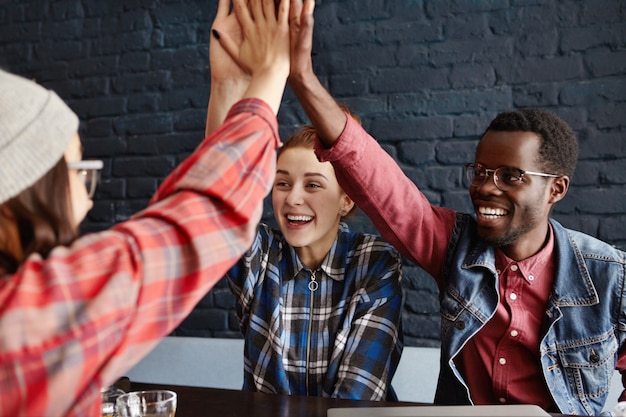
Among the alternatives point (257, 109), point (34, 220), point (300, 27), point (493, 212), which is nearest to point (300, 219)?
point (493, 212)

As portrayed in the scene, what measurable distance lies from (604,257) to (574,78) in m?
0.78

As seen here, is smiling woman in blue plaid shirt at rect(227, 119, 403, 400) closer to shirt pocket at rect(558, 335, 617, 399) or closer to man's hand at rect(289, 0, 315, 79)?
shirt pocket at rect(558, 335, 617, 399)

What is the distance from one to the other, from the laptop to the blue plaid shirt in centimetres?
40

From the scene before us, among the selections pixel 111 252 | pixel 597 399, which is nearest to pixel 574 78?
pixel 597 399

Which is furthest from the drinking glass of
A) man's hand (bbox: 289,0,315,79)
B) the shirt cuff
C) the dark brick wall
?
the dark brick wall

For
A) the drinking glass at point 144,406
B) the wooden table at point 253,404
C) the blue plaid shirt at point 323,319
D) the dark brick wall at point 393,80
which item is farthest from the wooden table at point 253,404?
the dark brick wall at point 393,80

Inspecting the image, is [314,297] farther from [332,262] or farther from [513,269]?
[513,269]

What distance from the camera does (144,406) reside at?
0.95 meters

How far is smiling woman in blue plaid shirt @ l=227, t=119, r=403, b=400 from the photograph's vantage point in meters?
1.46

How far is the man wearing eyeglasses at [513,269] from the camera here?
54.2 inches

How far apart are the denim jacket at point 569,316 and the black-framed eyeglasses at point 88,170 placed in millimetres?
932

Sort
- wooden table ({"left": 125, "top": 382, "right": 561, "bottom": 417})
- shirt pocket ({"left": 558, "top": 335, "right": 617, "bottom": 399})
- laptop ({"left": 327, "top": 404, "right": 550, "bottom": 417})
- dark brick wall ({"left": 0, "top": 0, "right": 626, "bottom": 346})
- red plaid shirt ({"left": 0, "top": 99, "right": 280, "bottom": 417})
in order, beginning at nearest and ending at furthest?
red plaid shirt ({"left": 0, "top": 99, "right": 280, "bottom": 417})
laptop ({"left": 327, "top": 404, "right": 550, "bottom": 417})
wooden table ({"left": 125, "top": 382, "right": 561, "bottom": 417})
shirt pocket ({"left": 558, "top": 335, "right": 617, "bottom": 399})
dark brick wall ({"left": 0, "top": 0, "right": 626, "bottom": 346})

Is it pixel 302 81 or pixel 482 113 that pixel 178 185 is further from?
pixel 482 113

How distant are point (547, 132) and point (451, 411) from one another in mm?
810
